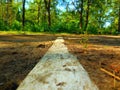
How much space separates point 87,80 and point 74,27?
25297mm

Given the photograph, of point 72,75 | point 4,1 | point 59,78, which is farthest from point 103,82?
point 4,1

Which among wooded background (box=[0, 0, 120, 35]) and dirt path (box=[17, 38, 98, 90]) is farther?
wooded background (box=[0, 0, 120, 35])

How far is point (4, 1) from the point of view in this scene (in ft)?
167

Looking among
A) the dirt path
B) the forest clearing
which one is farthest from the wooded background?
the dirt path

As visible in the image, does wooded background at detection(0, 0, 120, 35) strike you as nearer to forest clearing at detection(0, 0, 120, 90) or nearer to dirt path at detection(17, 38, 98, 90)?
forest clearing at detection(0, 0, 120, 90)

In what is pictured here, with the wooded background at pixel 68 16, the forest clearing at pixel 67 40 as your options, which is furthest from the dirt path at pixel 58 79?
the wooded background at pixel 68 16

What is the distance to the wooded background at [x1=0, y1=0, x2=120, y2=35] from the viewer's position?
28.2 metres

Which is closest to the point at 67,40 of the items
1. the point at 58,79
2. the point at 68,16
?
the point at 58,79

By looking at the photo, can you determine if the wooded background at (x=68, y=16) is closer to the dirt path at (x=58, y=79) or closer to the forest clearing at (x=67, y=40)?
the forest clearing at (x=67, y=40)

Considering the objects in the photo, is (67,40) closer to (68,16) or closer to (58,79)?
(58,79)

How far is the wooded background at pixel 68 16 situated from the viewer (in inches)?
1112

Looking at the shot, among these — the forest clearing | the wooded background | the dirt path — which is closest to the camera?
the dirt path

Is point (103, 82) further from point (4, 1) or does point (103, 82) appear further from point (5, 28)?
point (4, 1)

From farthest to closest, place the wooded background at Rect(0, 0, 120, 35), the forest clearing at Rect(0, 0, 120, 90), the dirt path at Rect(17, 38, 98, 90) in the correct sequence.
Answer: the wooded background at Rect(0, 0, 120, 35)
the forest clearing at Rect(0, 0, 120, 90)
the dirt path at Rect(17, 38, 98, 90)
